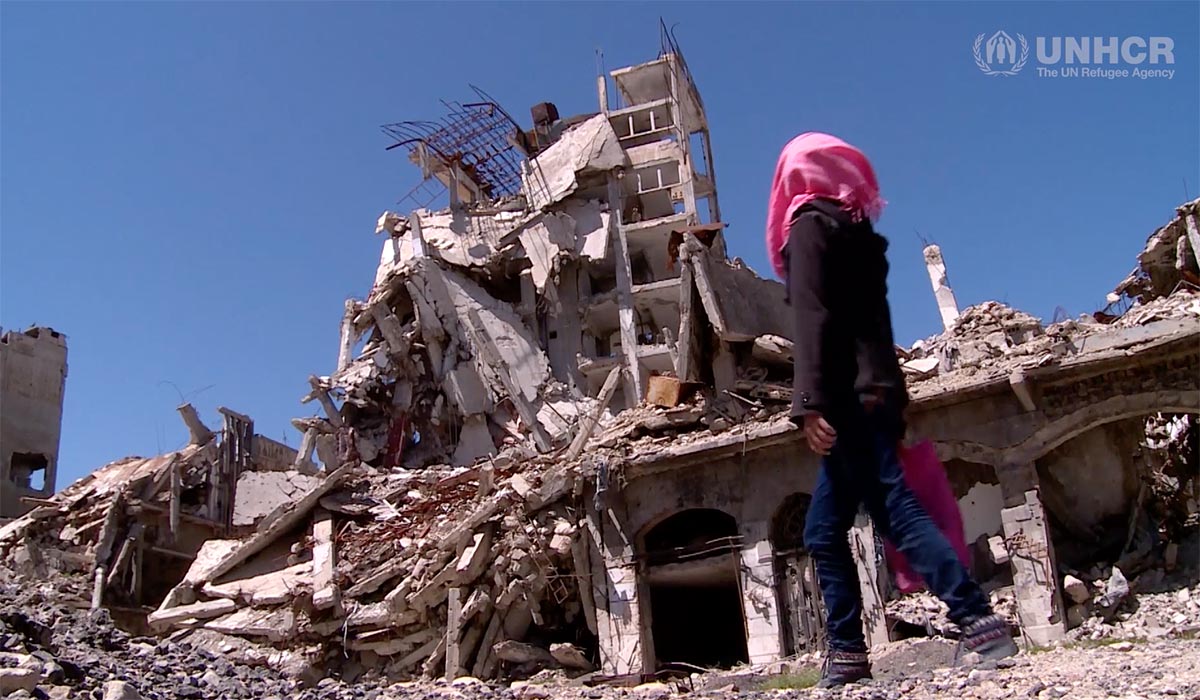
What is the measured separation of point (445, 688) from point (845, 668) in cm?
340

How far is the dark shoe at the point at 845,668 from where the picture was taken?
14.3 feet

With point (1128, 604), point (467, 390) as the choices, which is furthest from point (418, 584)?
point (467, 390)

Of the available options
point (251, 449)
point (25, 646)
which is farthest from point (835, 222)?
point (251, 449)

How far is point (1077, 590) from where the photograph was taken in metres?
13.9

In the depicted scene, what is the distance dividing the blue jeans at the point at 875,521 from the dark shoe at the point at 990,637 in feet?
0.14

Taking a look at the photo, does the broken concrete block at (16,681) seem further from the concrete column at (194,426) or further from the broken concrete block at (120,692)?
the concrete column at (194,426)

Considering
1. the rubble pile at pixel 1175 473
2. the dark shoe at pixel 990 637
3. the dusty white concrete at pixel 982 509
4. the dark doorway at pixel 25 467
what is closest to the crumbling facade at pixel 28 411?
the dark doorway at pixel 25 467

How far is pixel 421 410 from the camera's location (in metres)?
34.4

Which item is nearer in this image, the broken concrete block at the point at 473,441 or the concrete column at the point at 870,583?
the concrete column at the point at 870,583

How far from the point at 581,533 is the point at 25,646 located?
11069 millimetres

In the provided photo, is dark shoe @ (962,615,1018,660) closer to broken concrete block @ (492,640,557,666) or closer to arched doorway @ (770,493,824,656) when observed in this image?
arched doorway @ (770,493,824,656)

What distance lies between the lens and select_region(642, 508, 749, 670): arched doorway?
1644 centimetres

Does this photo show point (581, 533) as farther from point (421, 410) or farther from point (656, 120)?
point (656, 120)

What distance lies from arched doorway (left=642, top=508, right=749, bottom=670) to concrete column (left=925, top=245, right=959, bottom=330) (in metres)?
10.2
